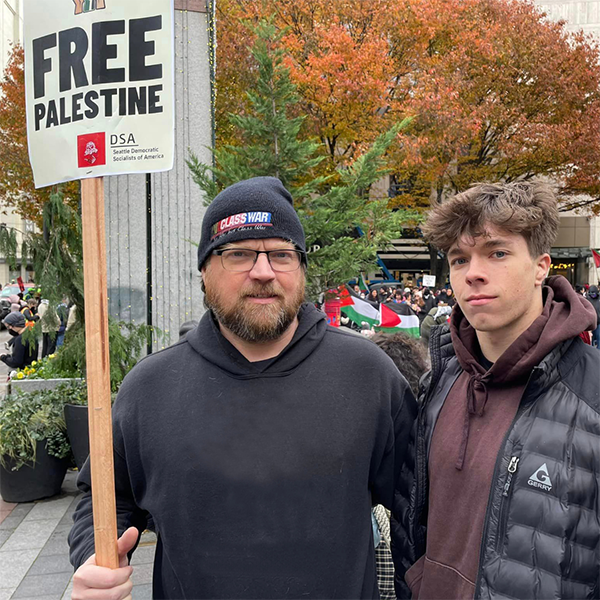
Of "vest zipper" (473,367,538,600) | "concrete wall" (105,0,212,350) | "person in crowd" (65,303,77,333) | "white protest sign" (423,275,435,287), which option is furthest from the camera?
"white protest sign" (423,275,435,287)

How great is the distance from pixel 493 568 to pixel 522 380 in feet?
1.82

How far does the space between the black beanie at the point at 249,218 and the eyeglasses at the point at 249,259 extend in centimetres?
4

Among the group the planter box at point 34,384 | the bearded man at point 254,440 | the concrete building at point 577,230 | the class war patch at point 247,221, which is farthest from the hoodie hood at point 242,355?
the concrete building at point 577,230

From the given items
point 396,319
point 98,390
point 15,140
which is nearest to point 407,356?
point 98,390

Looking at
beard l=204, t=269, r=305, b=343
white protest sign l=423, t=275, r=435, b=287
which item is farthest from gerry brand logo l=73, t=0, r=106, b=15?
white protest sign l=423, t=275, r=435, b=287

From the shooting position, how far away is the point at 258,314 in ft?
6.34

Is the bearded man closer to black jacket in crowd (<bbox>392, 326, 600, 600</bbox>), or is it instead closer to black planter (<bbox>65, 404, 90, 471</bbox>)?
black jacket in crowd (<bbox>392, 326, 600, 600</bbox>)

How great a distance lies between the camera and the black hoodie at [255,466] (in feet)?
5.93

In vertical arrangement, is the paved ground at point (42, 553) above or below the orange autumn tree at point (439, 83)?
below

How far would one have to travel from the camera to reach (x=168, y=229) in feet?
28.2

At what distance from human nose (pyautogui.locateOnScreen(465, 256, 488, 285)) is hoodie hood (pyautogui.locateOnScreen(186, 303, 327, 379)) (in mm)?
505

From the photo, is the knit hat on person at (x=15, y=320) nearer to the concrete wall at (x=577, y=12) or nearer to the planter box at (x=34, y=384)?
the planter box at (x=34, y=384)

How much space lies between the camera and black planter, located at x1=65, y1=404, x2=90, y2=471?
18.8ft

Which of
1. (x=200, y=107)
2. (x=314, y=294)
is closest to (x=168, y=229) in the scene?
(x=200, y=107)
